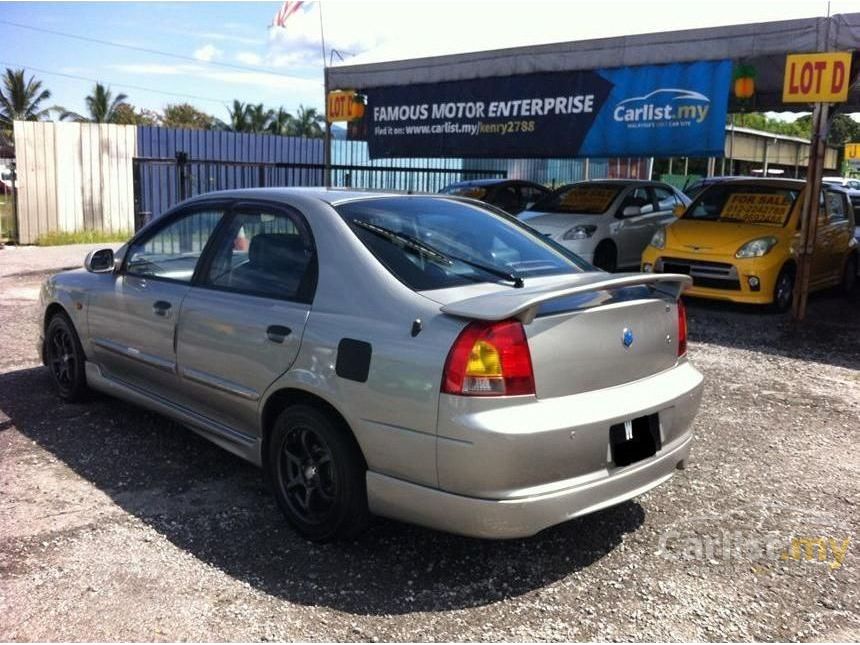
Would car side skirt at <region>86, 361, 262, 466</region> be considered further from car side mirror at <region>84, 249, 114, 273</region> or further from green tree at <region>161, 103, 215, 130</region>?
green tree at <region>161, 103, 215, 130</region>

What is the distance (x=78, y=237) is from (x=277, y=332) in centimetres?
1468

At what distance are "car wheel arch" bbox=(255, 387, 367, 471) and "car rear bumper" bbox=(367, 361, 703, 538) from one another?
0.90 ft

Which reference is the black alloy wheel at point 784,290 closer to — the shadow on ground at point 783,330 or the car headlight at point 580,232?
the shadow on ground at point 783,330

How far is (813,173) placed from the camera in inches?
334

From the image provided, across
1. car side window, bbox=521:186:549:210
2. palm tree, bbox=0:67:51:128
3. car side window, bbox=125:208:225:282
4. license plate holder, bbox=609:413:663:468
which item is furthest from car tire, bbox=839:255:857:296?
palm tree, bbox=0:67:51:128

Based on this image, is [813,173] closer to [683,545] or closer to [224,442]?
[683,545]

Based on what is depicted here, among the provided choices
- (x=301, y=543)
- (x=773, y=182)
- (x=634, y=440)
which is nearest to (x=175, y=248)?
(x=301, y=543)

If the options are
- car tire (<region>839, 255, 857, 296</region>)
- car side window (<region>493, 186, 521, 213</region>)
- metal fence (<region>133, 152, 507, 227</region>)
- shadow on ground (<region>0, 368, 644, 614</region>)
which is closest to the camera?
shadow on ground (<region>0, 368, 644, 614</region>)

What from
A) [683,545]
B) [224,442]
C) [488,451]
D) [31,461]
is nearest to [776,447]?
[683,545]

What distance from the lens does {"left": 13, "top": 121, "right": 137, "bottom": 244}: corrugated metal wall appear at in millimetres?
16094

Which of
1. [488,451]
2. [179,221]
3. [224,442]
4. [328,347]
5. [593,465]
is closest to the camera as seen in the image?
[488,451]

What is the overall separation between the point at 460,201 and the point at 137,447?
7.82ft

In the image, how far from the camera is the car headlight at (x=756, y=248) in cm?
899

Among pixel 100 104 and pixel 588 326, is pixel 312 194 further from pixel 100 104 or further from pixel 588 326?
pixel 100 104
